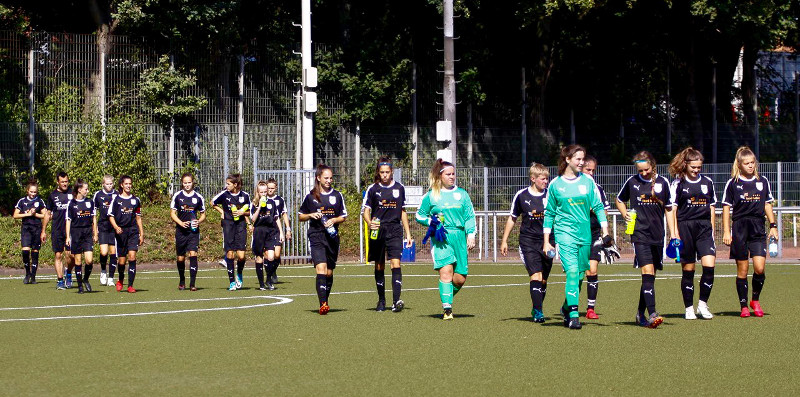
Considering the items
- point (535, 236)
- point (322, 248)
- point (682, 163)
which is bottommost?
point (322, 248)

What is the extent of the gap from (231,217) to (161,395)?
12960 millimetres

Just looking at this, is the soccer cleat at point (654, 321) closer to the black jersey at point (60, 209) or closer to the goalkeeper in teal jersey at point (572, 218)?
the goalkeeper in teal jersey at point (572, 218)

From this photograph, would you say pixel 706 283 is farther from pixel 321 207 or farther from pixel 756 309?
pixel 321 207

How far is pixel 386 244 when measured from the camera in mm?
15852

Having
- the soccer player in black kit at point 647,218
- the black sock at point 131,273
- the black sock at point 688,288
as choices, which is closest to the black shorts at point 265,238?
the black sock at point 131,273

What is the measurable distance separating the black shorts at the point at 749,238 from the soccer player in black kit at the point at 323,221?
4.95 meters

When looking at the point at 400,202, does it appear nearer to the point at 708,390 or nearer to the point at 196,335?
the point at 196,335

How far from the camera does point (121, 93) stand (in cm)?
3447

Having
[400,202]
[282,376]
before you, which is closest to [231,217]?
[400,202]

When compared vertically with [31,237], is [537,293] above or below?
below

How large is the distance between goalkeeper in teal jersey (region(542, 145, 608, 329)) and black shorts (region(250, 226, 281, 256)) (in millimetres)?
9307

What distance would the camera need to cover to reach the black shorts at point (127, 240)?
20859 mm

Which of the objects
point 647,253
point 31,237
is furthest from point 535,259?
point 31,237

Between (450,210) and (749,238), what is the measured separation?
3.69 metres
